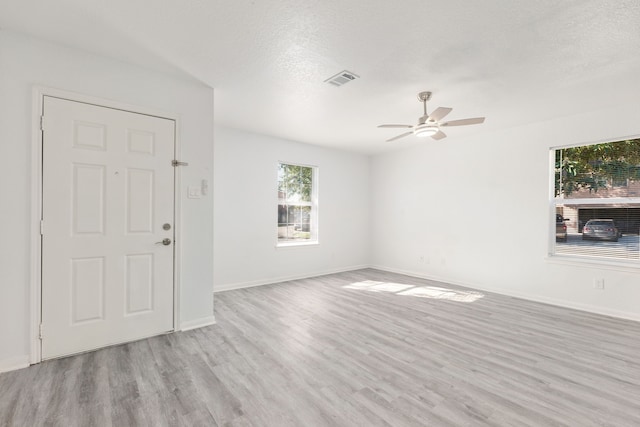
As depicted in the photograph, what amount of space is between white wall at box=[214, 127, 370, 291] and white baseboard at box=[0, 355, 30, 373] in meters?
2.35

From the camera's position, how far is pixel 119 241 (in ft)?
8.86

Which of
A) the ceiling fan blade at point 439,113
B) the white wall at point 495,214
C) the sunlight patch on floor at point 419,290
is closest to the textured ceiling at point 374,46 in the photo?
the ceiling fan blade at point 439,113

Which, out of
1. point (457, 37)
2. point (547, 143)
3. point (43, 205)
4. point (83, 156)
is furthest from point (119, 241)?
point (547, 143)

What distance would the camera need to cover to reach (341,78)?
9.64ft

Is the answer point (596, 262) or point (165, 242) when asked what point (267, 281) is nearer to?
point (165, 242)

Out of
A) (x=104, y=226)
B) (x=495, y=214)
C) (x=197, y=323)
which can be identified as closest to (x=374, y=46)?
(x=104, y=226)

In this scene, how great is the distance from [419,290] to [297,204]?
2.70 metres

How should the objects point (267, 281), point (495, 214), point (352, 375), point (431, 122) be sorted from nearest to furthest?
point (352, 375), point (431, 122), point (495, 214), point (267, 281)

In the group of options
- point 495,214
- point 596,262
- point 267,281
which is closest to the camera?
point 596,262

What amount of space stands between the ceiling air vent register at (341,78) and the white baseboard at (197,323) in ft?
9.36

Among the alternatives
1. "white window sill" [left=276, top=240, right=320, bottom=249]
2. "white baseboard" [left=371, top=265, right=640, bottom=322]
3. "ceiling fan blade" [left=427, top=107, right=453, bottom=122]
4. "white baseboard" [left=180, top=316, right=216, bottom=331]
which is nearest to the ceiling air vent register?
"ceiling fan blade" [left=427, top=107, right=453, bottom=122]

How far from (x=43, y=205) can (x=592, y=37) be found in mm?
4548

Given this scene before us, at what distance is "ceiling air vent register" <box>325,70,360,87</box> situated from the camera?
112 inches

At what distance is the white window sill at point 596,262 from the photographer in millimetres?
3543
